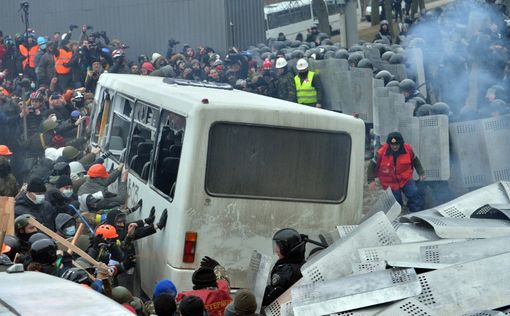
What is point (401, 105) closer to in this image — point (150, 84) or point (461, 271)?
point (150, 84)

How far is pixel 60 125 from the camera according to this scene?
1889cm

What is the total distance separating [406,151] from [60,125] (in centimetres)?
677

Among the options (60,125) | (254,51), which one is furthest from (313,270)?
(254,51)

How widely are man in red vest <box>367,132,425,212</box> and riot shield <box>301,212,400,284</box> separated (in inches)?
228

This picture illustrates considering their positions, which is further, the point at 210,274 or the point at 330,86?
the point at 330,86

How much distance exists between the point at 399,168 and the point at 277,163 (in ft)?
15.7

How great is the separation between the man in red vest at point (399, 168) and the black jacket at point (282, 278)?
232 inches

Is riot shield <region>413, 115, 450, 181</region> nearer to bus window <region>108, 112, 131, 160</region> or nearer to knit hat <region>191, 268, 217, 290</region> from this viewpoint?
bus window <region>108, 112, 131, 160</region>

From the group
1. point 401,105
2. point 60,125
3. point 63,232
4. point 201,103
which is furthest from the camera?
point 60,125

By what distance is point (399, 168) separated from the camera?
14.7 meters

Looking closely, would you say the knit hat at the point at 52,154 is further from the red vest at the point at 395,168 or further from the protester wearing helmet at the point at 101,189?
the red vest at the point at 395,168

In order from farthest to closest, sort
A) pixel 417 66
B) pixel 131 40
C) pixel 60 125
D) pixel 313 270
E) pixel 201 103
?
pixel 131 40 → pixel 417 66 → pixel 60 125 → pixel 201 103 → pixel 313 270

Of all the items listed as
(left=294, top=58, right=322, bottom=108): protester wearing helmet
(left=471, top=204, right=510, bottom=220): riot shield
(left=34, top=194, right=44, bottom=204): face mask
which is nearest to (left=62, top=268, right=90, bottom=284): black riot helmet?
(left=471, top=204, right=510, bottom=220): riot shield

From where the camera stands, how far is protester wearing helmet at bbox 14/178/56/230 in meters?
11.7
